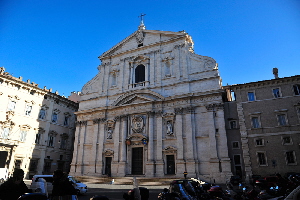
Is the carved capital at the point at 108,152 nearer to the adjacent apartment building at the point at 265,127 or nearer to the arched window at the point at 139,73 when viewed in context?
the arched window at the point at 139,73

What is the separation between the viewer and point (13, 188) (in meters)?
4.75

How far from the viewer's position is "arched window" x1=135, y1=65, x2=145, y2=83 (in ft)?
99.4

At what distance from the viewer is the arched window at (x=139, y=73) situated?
30295mm

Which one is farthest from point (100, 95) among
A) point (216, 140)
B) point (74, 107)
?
point (216, 140)

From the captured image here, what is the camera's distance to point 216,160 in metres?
22.2

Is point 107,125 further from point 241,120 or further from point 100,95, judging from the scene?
point 241,120

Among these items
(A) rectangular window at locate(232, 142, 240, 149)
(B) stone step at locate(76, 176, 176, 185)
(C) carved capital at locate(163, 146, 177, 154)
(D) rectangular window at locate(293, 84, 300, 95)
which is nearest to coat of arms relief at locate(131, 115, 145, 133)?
(C) carved capital at locate(163, 146, 177, 154)

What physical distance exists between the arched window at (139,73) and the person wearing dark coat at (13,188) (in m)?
25.7

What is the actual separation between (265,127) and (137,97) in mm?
15395

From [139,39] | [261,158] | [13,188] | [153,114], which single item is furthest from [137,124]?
[13,188]

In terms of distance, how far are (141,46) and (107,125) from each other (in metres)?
12.4

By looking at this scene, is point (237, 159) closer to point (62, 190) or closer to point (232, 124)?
point (232, 124)

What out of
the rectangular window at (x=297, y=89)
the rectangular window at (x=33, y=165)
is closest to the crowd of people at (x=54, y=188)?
the rectangular window at (x=297, y=89)

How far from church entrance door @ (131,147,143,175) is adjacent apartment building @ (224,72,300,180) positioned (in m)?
10.5
